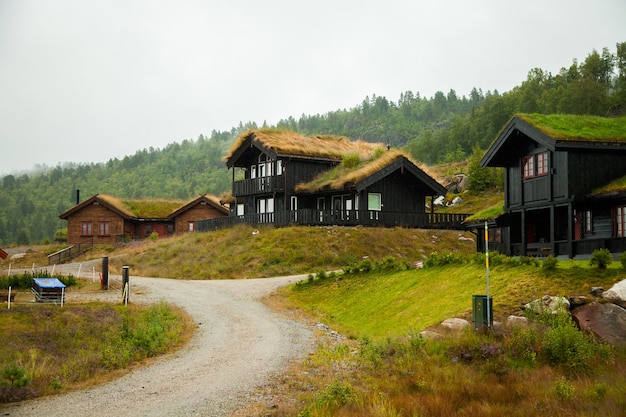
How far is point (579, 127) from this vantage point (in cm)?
2706

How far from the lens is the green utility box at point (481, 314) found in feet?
49.5

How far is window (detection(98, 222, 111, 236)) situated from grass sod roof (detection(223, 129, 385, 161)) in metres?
18.7

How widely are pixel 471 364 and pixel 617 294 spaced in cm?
406

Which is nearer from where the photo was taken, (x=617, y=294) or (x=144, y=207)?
(x=617, y=294)

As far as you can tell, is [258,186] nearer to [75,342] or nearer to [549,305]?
[75,342]

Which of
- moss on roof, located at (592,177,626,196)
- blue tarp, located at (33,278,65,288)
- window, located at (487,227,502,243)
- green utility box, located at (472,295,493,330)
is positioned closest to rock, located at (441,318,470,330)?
green utility box, located at (472,295,493,330)

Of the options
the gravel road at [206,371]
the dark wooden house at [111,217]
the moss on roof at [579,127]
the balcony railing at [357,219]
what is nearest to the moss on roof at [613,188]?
the moss on roof at [579,127]

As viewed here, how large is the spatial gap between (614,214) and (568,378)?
45.8ft

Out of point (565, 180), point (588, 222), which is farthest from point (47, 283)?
point (588, 222)

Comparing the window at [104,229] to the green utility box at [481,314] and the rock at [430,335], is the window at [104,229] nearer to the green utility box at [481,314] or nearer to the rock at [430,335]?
the rock at [430,335]

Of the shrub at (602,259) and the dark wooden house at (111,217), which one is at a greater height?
the dark wooden house at (111,217)

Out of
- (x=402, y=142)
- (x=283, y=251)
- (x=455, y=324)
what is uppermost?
(x=402, y=142)

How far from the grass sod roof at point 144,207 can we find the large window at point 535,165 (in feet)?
147

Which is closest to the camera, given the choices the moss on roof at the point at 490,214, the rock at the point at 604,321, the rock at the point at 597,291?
the rock at the point at 604,321
